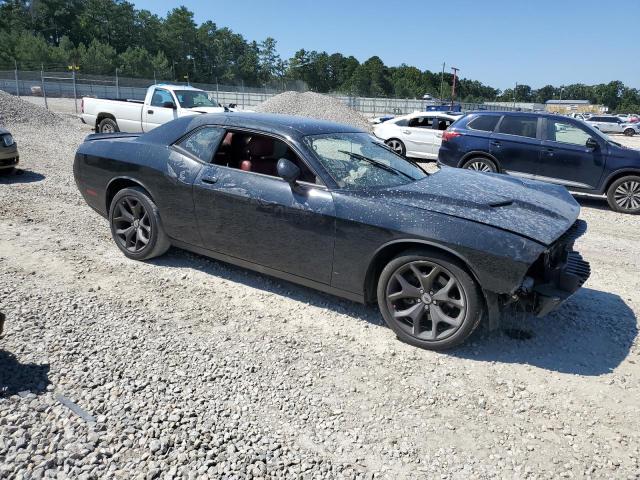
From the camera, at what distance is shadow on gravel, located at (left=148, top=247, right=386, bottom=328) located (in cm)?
413

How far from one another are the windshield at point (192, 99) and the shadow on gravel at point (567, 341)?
11.8 meters

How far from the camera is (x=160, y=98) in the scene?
13531mm

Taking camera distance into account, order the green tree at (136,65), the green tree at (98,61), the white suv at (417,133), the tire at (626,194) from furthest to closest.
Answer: the green tree at (136,65)
the green tree at (98,61)
the white suv at (417,133)
the tire at (626,194)

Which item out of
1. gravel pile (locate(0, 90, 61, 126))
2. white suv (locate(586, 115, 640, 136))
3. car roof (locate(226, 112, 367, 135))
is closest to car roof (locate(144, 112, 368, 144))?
car roof (locate(226, 112, 367, 135))

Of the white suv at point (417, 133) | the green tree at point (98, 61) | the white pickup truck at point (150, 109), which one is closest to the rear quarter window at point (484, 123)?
the white suv at point (417, 133)

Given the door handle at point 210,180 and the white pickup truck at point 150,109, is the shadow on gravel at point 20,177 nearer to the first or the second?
the white pickup truck at point 150,109

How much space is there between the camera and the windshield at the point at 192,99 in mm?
13539

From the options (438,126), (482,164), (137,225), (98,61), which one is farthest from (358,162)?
(98,61)

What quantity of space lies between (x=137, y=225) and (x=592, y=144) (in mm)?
7858

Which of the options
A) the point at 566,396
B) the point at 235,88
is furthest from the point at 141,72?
the point at 566,396

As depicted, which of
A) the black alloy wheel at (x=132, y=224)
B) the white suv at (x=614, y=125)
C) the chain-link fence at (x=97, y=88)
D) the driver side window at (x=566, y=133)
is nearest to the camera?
the black alloy wheel at (x=132, y=224)

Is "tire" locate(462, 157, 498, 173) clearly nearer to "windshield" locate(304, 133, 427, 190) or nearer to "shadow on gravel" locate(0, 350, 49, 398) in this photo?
"windshield" locate(304, 133, 427, 190)

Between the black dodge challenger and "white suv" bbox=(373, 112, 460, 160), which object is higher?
"white suv" bbox=(373, 112, 460, 160)

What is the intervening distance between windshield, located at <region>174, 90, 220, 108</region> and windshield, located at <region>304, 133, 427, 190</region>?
400 inches
